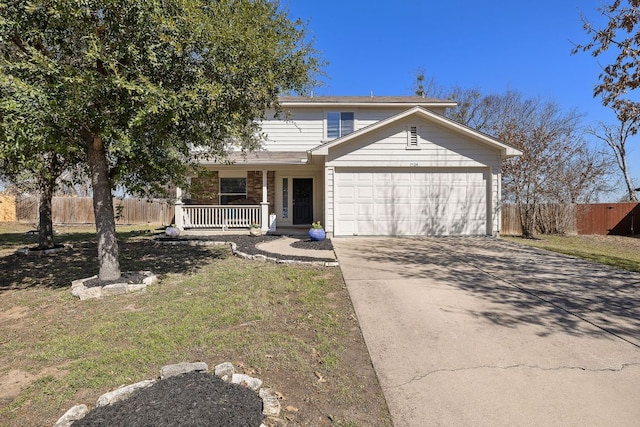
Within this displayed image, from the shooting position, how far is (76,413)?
242 cm

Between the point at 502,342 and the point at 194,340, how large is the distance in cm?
354

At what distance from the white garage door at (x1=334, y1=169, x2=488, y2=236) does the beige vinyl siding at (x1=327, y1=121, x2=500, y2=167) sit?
1.15 ft

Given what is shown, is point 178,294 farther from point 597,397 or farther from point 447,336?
point 597,397

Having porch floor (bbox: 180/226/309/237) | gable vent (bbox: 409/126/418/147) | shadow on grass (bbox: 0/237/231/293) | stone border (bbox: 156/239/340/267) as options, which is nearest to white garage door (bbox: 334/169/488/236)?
gable vent (bbox: 409/126/418/147)

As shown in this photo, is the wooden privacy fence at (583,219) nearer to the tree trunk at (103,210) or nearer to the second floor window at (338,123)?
the second floor window at (338,123)

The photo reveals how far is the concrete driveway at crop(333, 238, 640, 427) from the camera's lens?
261 cm

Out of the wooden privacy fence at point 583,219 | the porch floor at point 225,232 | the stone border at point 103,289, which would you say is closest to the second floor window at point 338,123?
the porch floor at point 225,232

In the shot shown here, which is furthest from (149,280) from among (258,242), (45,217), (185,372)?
(45,217)

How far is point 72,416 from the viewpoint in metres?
2.39

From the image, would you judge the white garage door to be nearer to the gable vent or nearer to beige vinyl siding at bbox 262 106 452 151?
the gable vent

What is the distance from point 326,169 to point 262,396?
9.35m

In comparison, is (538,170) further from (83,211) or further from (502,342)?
(83,211)

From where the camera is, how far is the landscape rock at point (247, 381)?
2799 millimetres

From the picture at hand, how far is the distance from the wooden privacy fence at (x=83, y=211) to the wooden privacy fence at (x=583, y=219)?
19.4 meters
